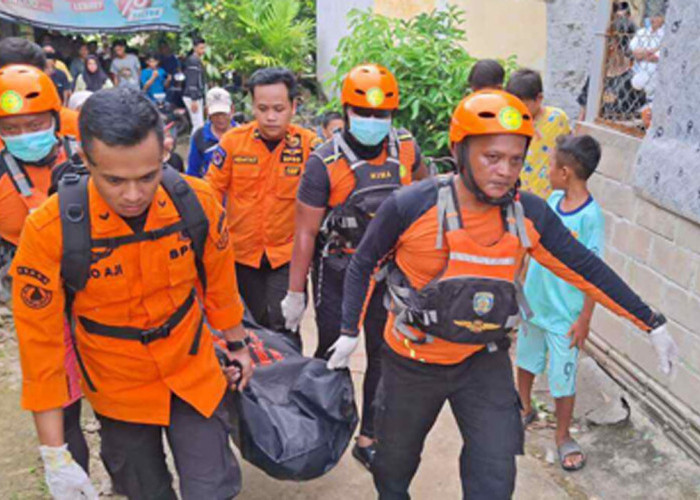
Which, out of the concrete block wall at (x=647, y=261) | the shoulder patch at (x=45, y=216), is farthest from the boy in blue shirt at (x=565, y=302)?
the shoulder patch at (x=45, y=216)

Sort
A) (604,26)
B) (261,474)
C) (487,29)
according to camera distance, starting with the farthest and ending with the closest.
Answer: (487,29) → (604,26) → (261,474)

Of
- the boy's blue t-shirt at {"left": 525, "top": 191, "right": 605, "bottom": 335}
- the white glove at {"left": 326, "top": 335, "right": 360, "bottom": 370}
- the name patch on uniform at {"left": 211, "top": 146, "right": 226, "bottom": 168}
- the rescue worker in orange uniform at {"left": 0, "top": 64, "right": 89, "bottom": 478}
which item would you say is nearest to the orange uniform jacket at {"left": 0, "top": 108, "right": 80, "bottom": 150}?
the rescue worker in orange uniform at {"left": 0, "top": 64, "right": 89, "bottom": 478}

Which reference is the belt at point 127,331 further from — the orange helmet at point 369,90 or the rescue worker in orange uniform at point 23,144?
the orange helmet at point 369,90

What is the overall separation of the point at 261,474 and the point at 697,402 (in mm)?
2485

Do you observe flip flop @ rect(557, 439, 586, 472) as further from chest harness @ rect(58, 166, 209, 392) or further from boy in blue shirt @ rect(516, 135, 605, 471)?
chest harness @ rect(58, 166, 209, 392)

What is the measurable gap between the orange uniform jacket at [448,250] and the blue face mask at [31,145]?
1762mm

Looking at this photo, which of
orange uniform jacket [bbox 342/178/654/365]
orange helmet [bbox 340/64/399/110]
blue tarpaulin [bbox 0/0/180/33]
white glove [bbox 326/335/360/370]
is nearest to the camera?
orange uniform jacket [bbox 342/178/654/365]

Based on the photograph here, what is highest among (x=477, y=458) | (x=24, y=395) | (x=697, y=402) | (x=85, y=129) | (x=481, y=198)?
(x=85, y=129)

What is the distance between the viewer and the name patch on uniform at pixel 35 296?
2244mm

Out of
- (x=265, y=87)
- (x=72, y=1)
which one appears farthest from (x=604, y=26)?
(x=72, y=1)

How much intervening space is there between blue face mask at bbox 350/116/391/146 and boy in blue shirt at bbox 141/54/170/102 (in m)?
11.0

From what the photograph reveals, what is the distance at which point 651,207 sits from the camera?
4398mm

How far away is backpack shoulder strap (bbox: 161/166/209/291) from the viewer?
2.44 metres

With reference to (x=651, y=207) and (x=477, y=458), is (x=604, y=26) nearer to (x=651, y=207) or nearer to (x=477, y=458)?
(x=651, y=207)
